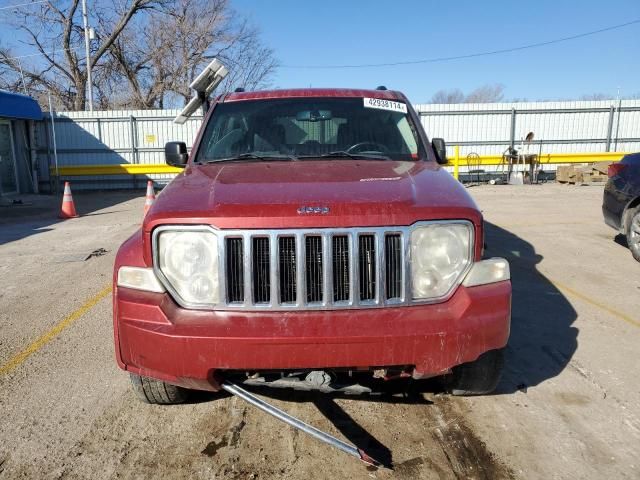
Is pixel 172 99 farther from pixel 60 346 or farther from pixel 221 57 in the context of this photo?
pixel 60 346

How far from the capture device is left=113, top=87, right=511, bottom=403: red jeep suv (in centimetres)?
231

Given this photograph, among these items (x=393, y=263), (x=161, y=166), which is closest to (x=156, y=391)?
(x=393, y=263)

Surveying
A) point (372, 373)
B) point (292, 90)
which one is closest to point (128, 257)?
point (372, 373)

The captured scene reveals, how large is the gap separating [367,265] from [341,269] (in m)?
0.13

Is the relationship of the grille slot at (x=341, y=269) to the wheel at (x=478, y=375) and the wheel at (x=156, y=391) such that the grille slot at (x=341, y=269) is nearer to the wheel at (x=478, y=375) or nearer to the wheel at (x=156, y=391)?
the wheel at (x=478, y=375)

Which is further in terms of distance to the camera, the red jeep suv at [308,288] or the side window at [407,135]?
the side window at [407,135]

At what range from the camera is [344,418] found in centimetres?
289

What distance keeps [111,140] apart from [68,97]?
47.5 ft

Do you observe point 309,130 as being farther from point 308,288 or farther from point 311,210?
point 308,288

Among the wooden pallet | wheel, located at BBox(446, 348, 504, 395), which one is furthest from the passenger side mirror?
the wooden pallet

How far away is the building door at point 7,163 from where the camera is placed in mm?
16312

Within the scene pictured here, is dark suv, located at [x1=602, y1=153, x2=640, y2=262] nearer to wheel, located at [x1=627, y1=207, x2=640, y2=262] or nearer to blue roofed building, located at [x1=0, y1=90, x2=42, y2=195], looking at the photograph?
wheel, located at [x1=627, y1=207, x2=640, y2=262]

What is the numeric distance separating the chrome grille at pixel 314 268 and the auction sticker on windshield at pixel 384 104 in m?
1.85

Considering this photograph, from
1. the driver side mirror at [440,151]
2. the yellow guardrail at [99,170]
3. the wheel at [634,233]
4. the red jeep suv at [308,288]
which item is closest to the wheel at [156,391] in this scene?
the red jeep suv at [308,288]
